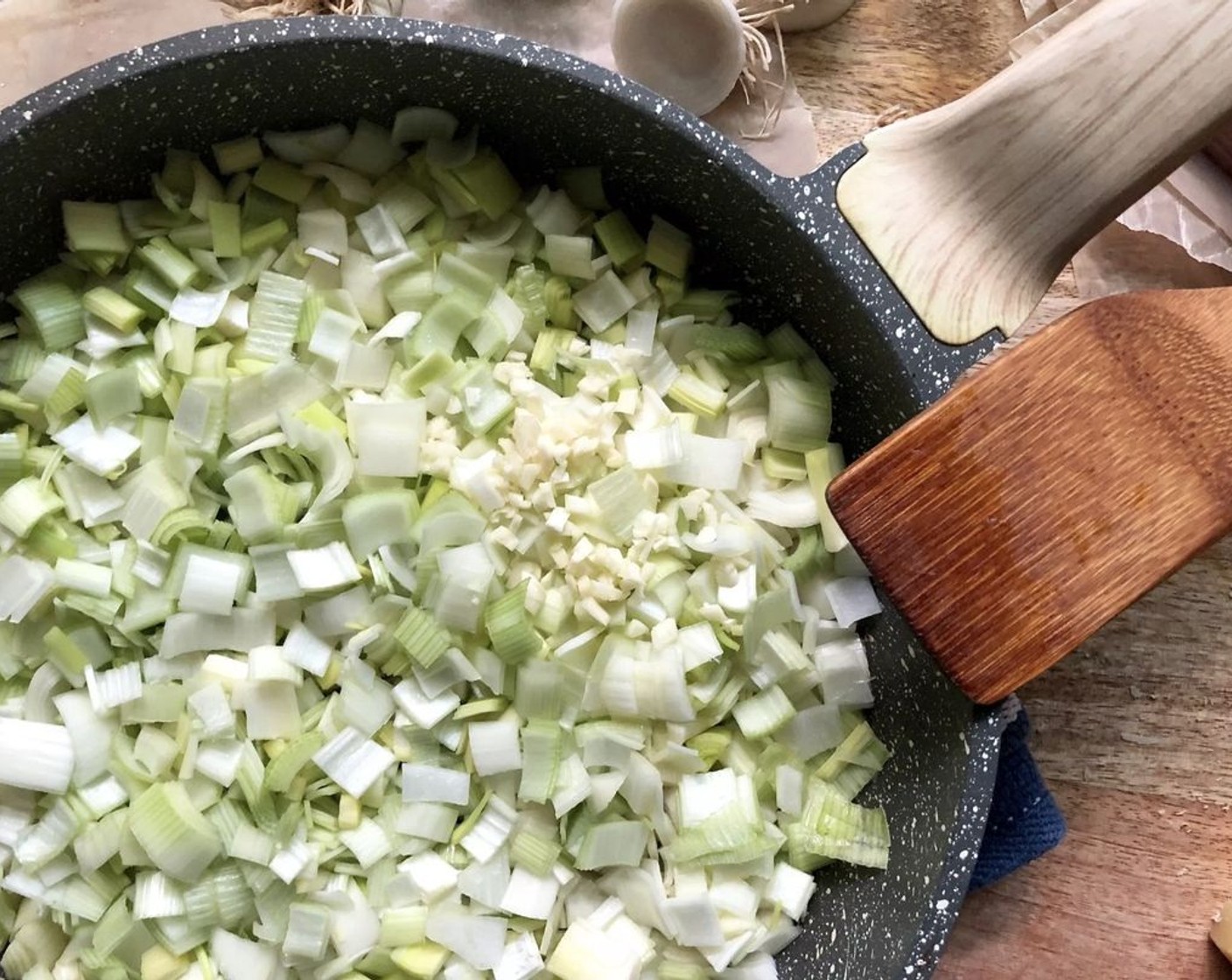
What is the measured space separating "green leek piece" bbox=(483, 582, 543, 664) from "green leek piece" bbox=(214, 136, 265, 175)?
470mm

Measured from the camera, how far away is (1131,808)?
1.10 meters

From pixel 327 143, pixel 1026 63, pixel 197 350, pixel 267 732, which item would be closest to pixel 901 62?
pixel 1026 63

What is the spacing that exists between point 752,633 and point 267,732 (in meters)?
0.44

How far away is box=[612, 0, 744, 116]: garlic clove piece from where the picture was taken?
1.05 m

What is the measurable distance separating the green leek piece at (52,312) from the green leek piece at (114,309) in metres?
0.01

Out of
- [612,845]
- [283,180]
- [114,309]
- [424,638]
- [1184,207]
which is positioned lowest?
[612,845]

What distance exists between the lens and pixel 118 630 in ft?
3.08

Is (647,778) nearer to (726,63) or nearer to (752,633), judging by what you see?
(752,633)

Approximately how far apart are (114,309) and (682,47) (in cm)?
60

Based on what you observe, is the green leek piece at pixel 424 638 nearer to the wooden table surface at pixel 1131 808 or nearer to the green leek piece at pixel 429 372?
the green leek piece at pixel 429 372

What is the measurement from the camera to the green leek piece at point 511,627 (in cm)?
91

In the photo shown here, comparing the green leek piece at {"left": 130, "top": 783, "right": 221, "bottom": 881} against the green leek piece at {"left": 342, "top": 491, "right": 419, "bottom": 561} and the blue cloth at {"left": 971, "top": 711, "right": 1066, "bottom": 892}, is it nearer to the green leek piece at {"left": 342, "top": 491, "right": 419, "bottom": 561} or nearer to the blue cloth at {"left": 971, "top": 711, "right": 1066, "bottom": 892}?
the green leek piece at {"left": 342, "top": 491, "right": 419, "bottom": 561}

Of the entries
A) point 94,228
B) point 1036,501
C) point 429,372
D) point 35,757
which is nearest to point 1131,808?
point 1036,501

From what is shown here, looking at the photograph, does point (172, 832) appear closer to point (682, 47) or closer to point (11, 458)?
point (11, 458)
